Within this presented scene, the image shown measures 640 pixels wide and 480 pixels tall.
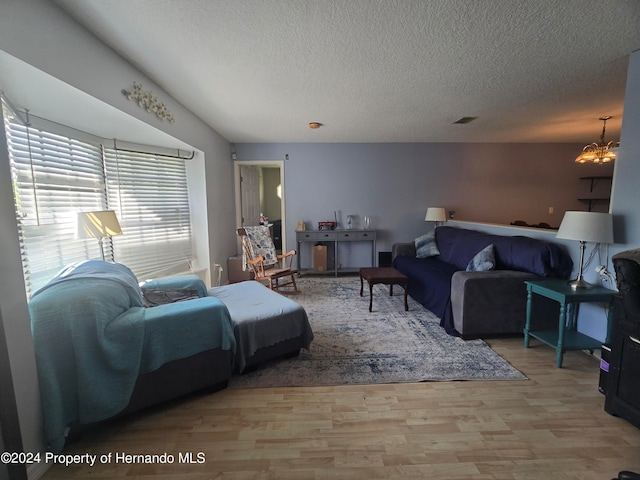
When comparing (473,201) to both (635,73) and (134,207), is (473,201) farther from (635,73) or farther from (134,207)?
(134,207)

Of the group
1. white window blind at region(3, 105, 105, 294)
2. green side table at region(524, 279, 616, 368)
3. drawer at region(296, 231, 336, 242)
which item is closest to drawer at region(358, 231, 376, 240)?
drawer at region(296, 231, 336, 242)

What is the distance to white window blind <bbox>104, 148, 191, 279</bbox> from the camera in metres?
2.88

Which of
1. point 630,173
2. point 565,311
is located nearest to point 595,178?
point 630,173

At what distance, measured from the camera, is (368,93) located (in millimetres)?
2629

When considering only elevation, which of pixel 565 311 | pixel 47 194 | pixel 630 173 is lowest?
pixel 565 311

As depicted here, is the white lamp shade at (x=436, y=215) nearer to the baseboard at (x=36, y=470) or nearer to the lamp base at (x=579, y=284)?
the lamp base at (x=579, y=284)

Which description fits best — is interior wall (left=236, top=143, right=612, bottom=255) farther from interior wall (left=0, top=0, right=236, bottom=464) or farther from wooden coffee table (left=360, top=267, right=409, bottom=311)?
interior wall (left=0, top=0, right=236, bottom=464)

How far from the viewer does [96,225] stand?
2.16m

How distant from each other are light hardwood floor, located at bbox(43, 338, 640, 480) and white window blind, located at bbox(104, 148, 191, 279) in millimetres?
1988

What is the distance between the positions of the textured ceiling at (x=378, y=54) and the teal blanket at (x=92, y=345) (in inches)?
64.0

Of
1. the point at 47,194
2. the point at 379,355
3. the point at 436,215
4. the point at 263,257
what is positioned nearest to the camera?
the point at 47,194

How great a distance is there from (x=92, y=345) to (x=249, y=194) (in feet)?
13.3

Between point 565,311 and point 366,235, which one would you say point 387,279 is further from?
point 366,235

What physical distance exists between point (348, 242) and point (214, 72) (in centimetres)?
341
